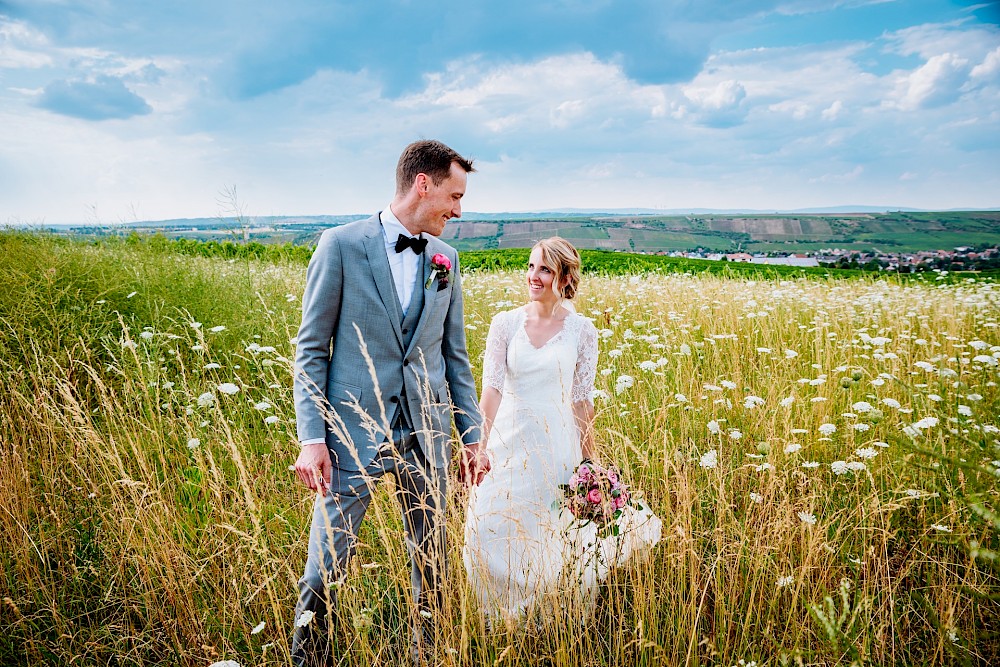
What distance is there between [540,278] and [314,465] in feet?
5.93

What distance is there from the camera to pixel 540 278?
137 inches

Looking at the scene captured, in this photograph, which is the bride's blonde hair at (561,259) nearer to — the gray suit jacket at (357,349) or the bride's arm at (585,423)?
the bride's arm at (585,423)

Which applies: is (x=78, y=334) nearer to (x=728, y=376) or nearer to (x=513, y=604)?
(x=513, y=604)

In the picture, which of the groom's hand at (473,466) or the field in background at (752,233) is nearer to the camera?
the groom's hand at (473,466)

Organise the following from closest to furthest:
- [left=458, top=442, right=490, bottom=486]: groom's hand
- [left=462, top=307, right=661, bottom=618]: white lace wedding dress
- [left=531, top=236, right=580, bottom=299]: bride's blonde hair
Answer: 1. [left=458, top=442, right=490, bottom=486]: groom's hand
2. [left=462, top=307, right=661, bottom=618]: white lace wedding dress
3. [left=531, top=236, right=580, bottom=299]: bride's blonde hair

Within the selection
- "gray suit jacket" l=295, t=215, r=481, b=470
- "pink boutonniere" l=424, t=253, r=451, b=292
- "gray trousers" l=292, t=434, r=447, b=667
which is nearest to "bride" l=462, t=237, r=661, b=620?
"gray trousers" l=292, t=434, r=447, b=667

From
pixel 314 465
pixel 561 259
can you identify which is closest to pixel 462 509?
pixel 314 465

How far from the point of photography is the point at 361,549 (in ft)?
10.5

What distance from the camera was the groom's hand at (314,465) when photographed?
2.30 metres

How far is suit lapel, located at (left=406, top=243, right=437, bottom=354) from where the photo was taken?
2.54 metres

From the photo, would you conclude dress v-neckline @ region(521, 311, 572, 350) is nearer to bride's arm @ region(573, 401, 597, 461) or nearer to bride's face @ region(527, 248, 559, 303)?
bride's face @ region(527, 248, 559, 303)

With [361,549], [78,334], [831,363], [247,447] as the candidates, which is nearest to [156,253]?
[78,334]

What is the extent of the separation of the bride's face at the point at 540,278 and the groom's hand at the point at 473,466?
3.67 feet

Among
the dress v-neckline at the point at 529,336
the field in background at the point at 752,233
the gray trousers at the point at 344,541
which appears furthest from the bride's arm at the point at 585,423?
the field in background at the point at 752,233
